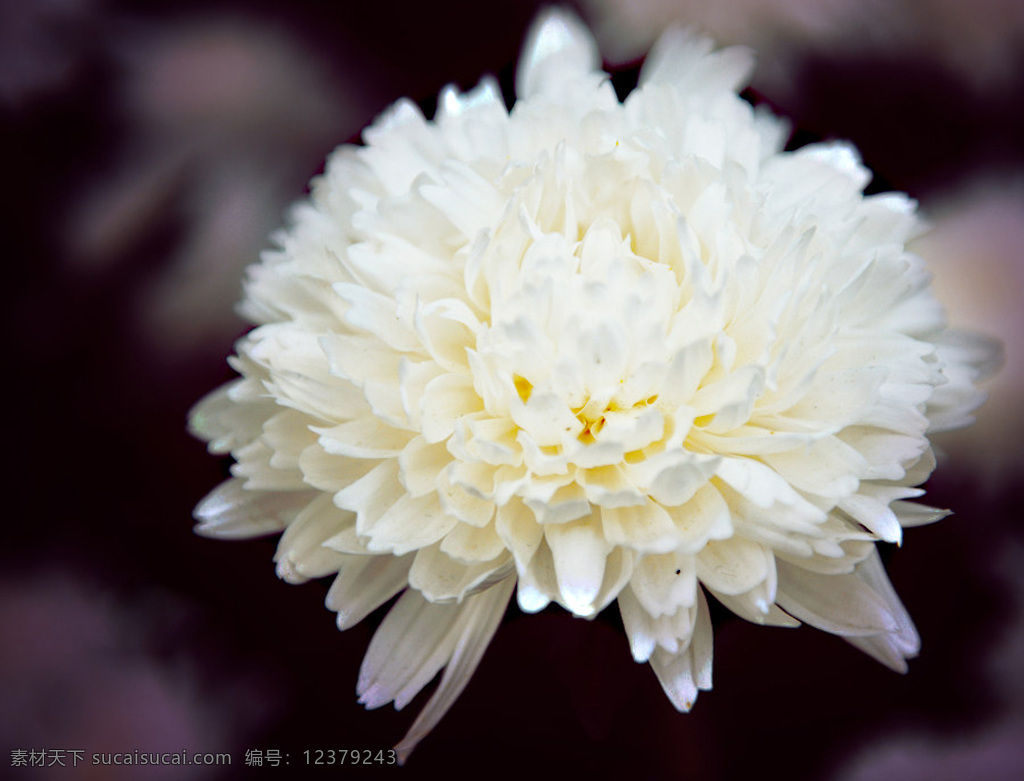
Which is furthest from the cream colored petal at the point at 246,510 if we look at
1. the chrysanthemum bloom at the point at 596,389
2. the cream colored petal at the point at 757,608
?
the cream colored petal at the point at 757,608

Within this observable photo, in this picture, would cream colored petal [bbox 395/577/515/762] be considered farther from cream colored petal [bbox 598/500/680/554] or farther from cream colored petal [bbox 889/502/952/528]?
cream colored petal [bbox 889/502/952/528]

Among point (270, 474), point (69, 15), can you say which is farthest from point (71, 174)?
point (270, 474)

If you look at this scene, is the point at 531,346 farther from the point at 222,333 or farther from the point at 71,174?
the point at 71,174

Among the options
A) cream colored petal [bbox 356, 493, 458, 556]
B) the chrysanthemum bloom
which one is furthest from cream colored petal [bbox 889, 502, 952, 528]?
cream colored petal [bbox 356, 493, 458, 556]

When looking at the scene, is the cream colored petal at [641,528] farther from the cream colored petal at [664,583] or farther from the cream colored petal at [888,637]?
the cream colored petal at [888,637]

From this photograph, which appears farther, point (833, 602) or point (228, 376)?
point (228, 376)

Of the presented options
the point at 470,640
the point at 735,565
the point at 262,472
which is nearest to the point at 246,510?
the point at 262,472

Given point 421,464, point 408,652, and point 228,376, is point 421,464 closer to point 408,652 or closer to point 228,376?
point 408,652
